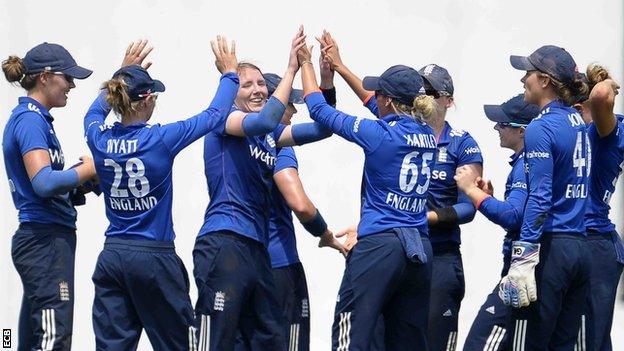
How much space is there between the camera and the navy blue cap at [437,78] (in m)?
7.92

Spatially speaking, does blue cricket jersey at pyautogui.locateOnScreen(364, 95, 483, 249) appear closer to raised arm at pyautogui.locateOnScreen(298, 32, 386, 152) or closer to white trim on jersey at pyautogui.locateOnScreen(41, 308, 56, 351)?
raised arm at pyautogui.locateOnScreen(298, 32, 386, 152)

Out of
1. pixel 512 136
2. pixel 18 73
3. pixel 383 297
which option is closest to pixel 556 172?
pixel 512 136

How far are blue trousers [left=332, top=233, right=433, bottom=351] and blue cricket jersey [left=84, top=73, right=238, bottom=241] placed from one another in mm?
919

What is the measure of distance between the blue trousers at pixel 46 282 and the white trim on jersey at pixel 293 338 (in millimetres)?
1164

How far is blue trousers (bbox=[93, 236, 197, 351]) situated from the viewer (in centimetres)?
687

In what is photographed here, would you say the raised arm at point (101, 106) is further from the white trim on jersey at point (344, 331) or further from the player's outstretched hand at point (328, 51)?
the white trim on jersey at point (344, 331)

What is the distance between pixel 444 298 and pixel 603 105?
4.68 ft

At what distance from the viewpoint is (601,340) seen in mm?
7484

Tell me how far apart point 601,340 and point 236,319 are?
6.26 feet

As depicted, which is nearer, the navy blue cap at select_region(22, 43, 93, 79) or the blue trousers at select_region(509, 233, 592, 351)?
the blue trousers at select_region(509, 233, 592, 351)

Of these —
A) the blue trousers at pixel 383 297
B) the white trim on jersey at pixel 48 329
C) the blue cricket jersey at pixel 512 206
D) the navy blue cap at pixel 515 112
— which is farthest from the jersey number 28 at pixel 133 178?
the navy blue cap at pixel 515 112

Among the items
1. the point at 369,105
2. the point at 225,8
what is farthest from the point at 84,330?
the point at 369,105

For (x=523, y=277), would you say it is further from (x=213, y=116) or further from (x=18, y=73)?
(x=18, y=73)

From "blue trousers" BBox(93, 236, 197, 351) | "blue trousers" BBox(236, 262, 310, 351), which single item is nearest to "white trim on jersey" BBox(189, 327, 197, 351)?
"blue trousers" BBox(93, 236, 197, 351)
